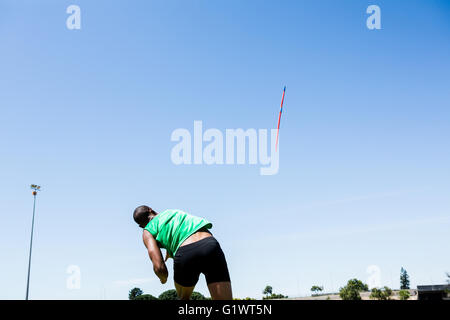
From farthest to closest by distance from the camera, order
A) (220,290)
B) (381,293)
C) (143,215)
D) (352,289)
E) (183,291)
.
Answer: (352,289) < (381,293) < (143,215) < (183,291) < (220,290)

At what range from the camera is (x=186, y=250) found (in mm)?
4059

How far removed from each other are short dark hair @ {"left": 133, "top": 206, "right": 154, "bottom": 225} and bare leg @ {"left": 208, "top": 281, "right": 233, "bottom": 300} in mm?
1072

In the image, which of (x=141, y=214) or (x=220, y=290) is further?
(x=141, y=214)

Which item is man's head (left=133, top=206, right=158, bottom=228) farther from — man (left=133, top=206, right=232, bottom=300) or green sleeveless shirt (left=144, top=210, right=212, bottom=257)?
green sleeveless shirt (left=144, top=210, right=212, bottom=257)

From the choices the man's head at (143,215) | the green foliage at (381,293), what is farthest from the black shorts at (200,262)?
the green foliage at (381,293)

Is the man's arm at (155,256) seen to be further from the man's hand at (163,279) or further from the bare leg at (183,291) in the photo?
the bare leg at (183,291)

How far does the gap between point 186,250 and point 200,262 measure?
0.64 feet

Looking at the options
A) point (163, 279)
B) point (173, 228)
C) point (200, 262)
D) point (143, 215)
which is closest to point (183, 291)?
point (163, 279)

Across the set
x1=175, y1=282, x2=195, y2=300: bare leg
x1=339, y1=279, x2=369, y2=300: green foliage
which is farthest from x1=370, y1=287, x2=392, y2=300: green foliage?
x1=175, y1=282, x2=195, y2=300: bare leg

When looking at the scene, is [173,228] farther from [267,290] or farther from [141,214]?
[267,290]
